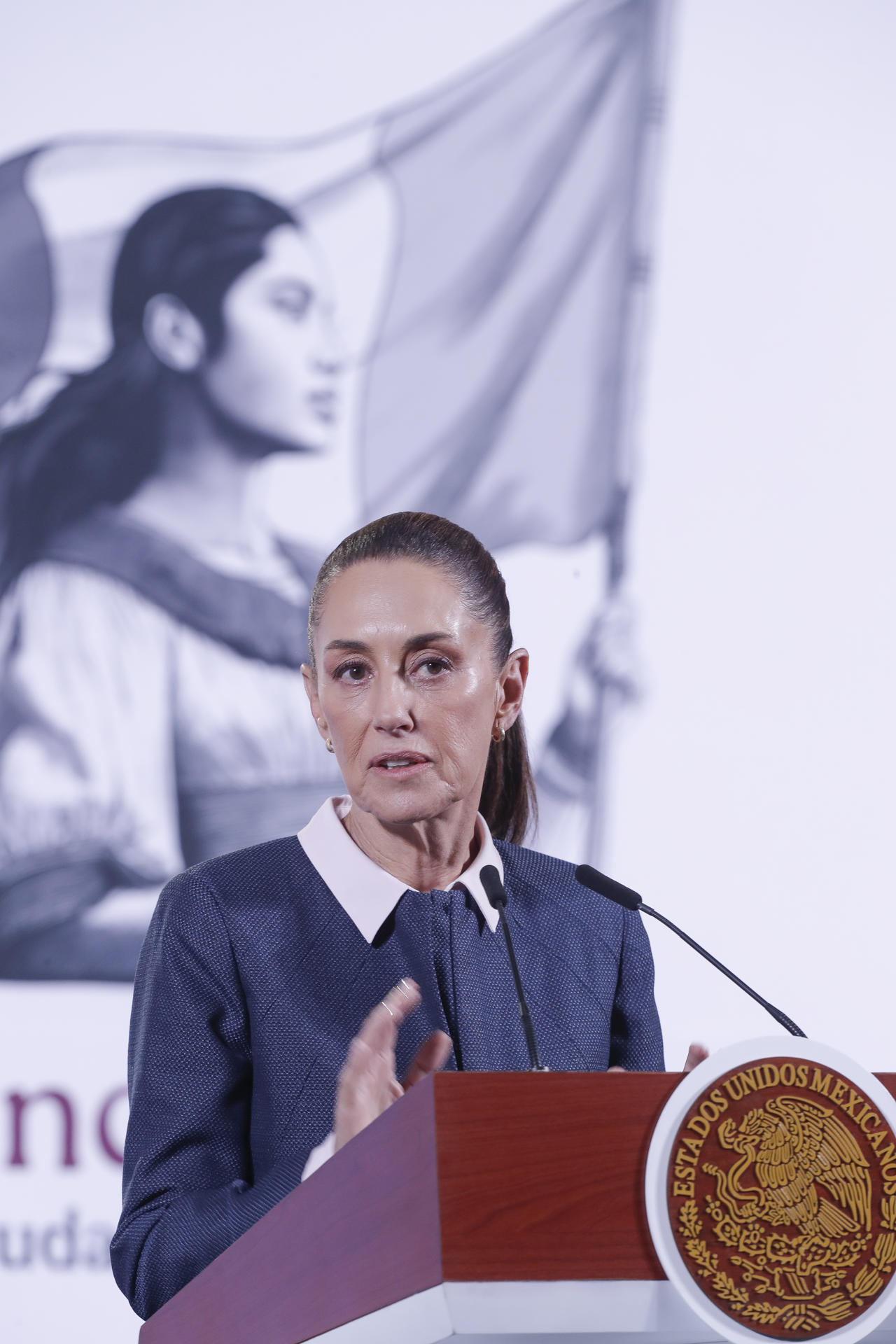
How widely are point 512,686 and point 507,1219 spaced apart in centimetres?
108

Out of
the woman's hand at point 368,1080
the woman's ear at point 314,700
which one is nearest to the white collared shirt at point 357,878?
the woman's ear at point 314,700

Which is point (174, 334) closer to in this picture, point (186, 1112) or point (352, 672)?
point (352, 672)

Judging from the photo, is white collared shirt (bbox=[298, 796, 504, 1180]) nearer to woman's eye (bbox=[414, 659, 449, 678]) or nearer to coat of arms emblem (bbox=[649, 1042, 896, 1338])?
woman's eye (bbox=[414, 659, 449, 678])

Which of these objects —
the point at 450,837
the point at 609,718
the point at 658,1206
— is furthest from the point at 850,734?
the point at 658,1206

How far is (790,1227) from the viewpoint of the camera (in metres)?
0.81

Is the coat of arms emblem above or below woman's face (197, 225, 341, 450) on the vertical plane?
below

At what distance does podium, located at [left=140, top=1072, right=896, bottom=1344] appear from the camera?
75 centimetres

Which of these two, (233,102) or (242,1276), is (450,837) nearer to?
(242,1276)

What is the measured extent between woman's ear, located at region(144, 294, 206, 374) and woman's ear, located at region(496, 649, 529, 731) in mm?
1412

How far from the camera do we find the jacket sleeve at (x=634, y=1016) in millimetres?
1761

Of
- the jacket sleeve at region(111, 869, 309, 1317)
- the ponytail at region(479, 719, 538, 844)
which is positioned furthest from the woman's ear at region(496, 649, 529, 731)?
the jacket sleeve at region(111, 869, 309, 1317)

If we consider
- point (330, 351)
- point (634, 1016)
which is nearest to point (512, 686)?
point (634, 1016)

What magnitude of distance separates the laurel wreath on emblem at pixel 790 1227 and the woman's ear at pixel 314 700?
3.05 feet

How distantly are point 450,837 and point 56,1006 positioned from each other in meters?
1.26
